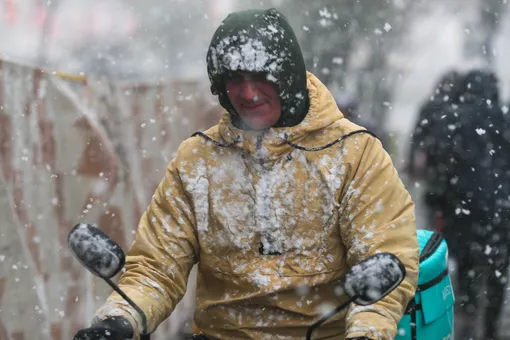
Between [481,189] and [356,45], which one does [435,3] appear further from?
[481,189]

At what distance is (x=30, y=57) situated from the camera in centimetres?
631

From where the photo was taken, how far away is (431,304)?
318 centimetres

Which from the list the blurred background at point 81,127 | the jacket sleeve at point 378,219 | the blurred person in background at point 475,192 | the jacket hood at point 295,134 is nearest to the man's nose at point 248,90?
the jacket hood at point 295,134

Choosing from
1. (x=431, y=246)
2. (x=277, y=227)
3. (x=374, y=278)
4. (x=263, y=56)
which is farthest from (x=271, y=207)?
(x=431, y=246)

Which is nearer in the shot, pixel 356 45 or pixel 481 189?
pixel 481 189

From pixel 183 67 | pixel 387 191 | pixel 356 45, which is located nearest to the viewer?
pixel 387 191

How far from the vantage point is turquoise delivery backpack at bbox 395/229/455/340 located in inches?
123

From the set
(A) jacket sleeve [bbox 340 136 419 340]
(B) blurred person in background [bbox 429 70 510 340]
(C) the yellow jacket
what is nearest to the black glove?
(C) the yellow jacket

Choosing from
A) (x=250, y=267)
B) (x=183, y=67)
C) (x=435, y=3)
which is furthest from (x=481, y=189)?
(x=435, y=3)

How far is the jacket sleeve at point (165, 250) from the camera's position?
3.00 metres

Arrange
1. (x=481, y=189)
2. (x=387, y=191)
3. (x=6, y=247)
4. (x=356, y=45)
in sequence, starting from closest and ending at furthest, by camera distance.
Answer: (x=387, y=191), (x=6, y=247), (x=481, y=189), (x=356, y=45)

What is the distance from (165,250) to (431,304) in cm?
96

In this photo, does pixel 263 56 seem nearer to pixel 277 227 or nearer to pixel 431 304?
pixel 277 227

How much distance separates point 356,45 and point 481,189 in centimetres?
418
